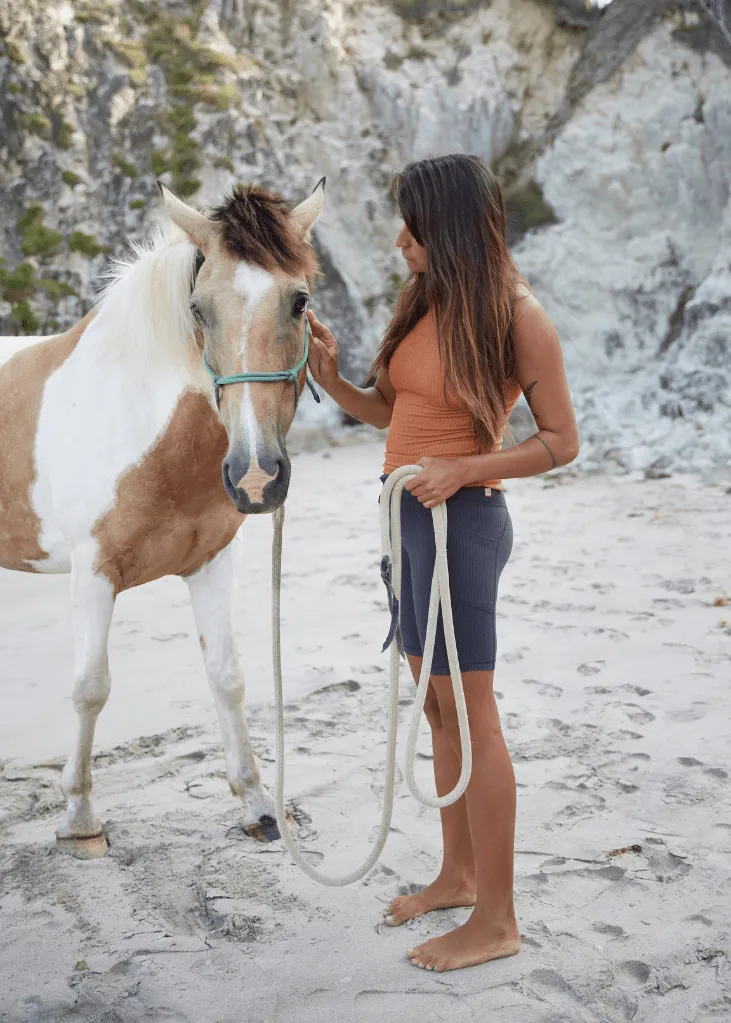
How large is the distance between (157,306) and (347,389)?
1.82 feet

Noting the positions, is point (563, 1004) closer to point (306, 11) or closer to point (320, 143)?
point (320, 143)

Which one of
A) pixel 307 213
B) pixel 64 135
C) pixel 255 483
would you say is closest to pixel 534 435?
pixel 255 483

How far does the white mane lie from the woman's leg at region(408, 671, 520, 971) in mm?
1054

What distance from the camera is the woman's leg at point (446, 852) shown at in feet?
5.92

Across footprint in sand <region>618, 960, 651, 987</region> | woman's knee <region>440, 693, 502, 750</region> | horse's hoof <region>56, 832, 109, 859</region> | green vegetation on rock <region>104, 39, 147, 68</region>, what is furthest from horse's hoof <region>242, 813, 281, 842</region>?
green vegetation on rock <region>104, 39, 147, 68</region>

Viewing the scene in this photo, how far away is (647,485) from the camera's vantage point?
6156 millimetres

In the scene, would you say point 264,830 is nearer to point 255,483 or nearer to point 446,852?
point 446,852

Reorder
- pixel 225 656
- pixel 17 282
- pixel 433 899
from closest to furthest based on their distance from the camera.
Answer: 1. pixel 433 899
2. pixel 225 656
3. pixel 17 282

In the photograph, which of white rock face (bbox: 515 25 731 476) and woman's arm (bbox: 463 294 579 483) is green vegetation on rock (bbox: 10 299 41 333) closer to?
white rock face (bbox: 515 25 731 476)

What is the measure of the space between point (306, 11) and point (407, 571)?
10.1 meters

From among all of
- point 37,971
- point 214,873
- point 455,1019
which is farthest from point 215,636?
point 455,1019

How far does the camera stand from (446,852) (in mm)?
1886

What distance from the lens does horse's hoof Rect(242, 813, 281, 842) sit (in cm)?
228

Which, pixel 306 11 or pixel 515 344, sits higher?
pixel 306 11
